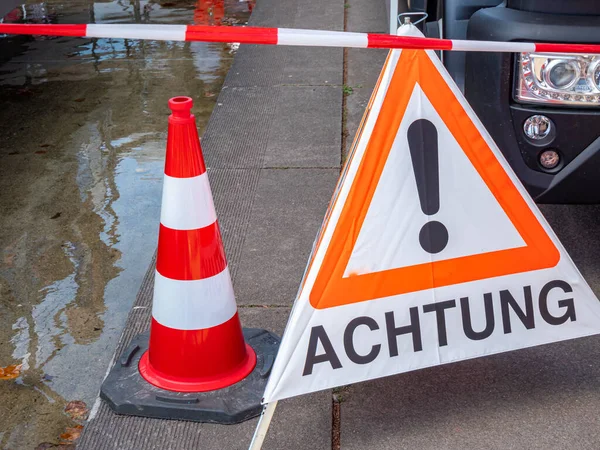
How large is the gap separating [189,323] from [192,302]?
0.08 m

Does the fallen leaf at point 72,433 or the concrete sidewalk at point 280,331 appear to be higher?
the concrete sidewalk at point 280,331

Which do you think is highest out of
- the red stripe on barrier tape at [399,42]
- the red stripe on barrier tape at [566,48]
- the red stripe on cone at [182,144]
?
the red stripe on barrier tape at [399,42]

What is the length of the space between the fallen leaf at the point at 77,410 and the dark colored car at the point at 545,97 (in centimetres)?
191

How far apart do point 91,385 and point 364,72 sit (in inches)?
168

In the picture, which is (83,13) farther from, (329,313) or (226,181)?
(329,313)

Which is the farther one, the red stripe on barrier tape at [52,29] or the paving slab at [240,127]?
the paving slab at [240,127]

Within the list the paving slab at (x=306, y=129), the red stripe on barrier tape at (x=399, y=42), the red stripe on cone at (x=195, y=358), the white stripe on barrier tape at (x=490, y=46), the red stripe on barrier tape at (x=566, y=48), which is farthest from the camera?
the paving slab at (x=306, y=129)

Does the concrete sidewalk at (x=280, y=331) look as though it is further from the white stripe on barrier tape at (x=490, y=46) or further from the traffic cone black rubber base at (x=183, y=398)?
the white stripe on barrier tape at (x=490, y=46)

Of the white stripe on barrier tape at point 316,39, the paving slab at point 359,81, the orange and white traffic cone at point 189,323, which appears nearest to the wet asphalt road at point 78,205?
the orange and white traffic cone at point 189,323

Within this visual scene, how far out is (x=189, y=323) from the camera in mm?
2939

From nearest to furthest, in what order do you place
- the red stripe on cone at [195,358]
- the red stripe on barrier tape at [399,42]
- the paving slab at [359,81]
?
the red stripe on barrier tape at [399,42], the red stripe on cone at [195,358], the paving slab at [359,81]

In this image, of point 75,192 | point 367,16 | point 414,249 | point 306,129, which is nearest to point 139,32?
point 414,249

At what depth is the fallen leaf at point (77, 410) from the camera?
9.98ft

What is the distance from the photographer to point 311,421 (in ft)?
9.30
